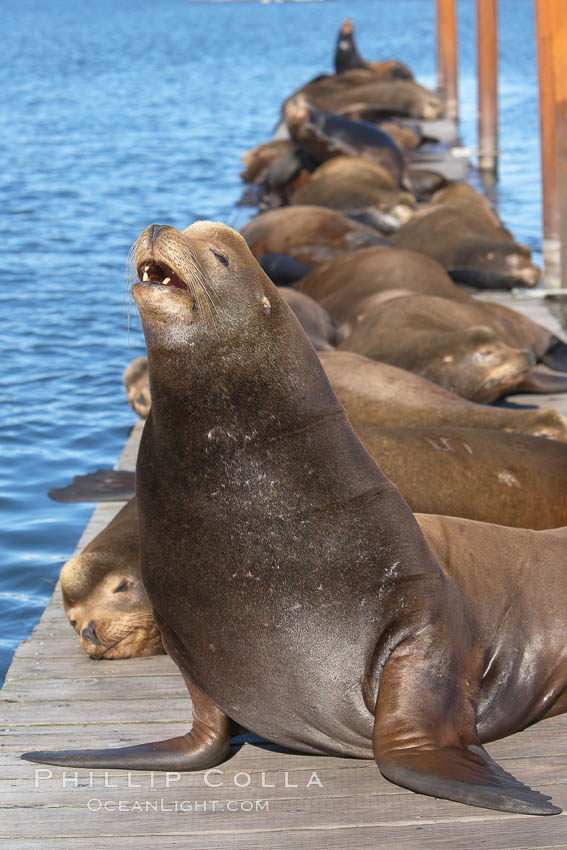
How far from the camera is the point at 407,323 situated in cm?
718

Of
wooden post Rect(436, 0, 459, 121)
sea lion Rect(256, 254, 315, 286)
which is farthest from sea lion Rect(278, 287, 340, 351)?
wooden post Rect(436, 0, 459, 121)

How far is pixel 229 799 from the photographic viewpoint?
135 inches

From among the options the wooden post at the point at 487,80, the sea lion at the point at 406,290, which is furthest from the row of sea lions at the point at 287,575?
the wooden post at the point at 487,80

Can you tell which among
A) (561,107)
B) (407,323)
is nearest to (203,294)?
(407,323)

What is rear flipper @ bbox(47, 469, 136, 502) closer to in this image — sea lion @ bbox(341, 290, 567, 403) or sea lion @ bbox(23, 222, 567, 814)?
sea lion @ bbox(341, 290, 567, 403)

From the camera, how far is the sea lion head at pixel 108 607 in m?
4.42

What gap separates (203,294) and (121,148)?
21861 millimetres

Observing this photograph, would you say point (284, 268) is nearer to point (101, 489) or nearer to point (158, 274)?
point (101, 489)

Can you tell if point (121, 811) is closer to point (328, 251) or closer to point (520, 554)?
point (520, 554)

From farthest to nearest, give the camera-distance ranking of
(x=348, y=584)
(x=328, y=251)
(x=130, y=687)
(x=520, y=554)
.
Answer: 1. (x=328, y=251)
2. (x=130, y=687)
3. (x=520, y=554)
4. (x=348, y=584)

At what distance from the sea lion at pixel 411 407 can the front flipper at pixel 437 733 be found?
7.93 feet

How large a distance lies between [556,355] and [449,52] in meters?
15.9

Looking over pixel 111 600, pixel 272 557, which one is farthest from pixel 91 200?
pixel 272 557

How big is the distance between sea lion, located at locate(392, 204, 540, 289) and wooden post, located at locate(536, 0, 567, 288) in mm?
226
